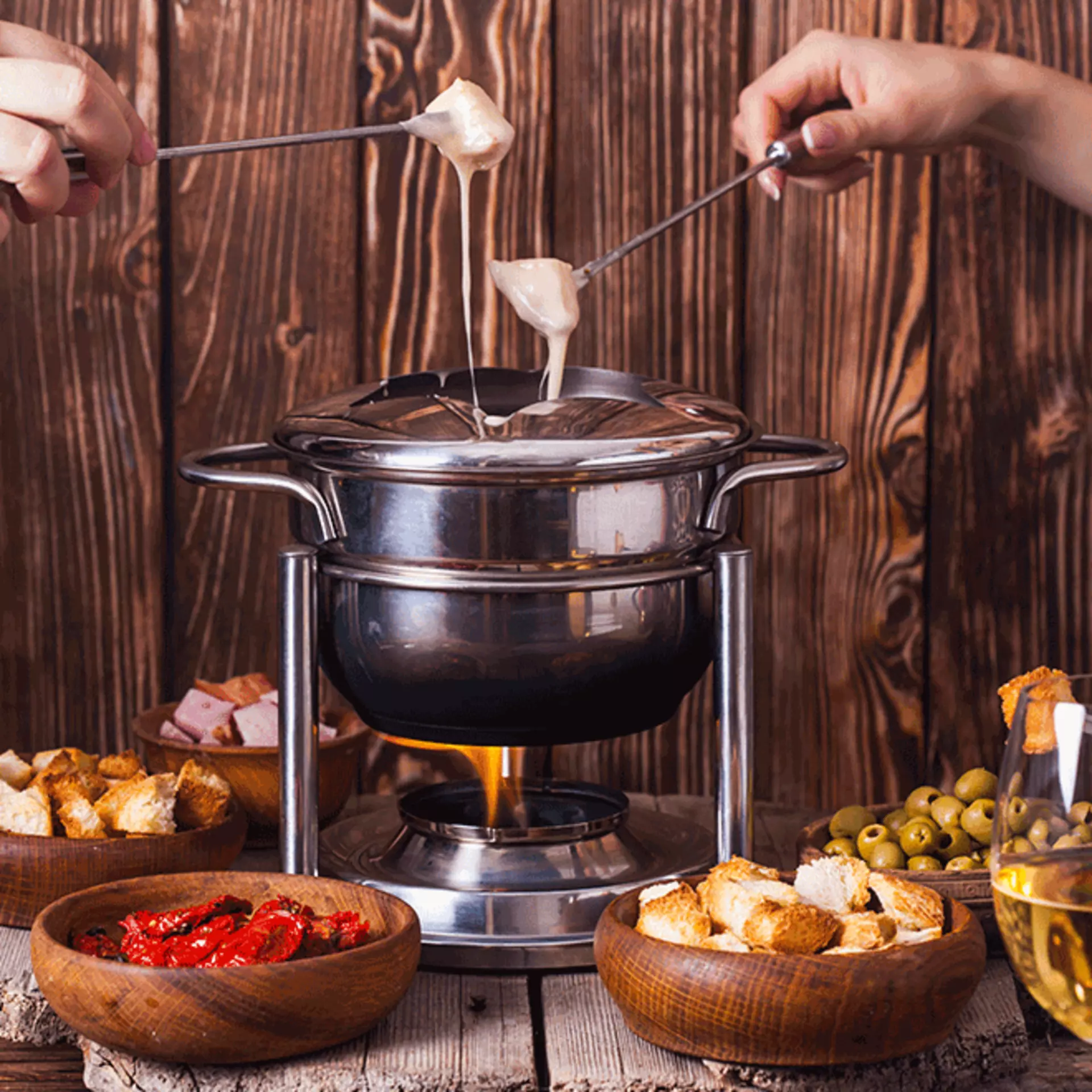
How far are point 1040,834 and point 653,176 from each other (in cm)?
117

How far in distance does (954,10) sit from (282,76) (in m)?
0.76

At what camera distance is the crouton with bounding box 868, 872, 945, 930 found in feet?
3.89

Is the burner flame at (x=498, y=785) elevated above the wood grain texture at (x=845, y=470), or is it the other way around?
the wood grain texture at (x=845, y=470)

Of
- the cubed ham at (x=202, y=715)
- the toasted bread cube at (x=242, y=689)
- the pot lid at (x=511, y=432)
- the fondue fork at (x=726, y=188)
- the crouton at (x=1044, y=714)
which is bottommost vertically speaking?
the cubed ham at (x=202, y=715)

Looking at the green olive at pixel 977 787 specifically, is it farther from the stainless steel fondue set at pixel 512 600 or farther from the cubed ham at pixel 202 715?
the cubed ham at pixel 202 715

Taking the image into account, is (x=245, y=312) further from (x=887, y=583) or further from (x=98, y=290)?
(x=887, y=583)

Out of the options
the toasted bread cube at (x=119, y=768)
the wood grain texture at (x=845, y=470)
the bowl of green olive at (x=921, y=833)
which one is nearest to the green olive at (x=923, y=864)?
the bowl of green olive at (x=921, y=833)

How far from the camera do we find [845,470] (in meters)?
1.89

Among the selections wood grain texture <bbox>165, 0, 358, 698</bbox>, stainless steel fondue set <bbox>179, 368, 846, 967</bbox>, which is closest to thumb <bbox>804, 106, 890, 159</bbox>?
stainless steel fondue set <bbox>179, 368, 846, 967</bbox>

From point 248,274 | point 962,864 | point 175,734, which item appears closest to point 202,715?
point 175,734

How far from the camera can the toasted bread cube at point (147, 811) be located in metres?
1.38

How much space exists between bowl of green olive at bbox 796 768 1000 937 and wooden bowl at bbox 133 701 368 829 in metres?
0.46

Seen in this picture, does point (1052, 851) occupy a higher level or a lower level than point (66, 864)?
higher

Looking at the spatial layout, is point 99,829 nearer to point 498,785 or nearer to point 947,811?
point 498,785
